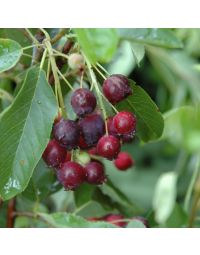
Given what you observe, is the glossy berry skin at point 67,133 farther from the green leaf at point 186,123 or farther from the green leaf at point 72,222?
the green leaf at point 186,123

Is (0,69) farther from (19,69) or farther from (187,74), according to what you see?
(187,74)

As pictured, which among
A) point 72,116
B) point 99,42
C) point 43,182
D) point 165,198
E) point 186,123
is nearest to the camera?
point 99,42

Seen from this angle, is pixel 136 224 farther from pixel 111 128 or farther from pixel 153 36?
pixel 153 36

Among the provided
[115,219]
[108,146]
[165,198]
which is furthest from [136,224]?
[165,198]

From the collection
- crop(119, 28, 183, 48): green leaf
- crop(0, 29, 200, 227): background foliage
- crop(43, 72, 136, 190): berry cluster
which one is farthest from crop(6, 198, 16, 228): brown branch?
crop(119, 28, 183, 48): green leaf

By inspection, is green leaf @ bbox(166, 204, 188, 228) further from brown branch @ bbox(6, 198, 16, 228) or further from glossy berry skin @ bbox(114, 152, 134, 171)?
brown branch @ bbox(6, 198, 16, 228)

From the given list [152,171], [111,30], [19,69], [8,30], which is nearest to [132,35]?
[111,30]

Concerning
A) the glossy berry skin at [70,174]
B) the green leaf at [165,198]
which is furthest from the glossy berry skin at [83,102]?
the green leaf at [165,198]
